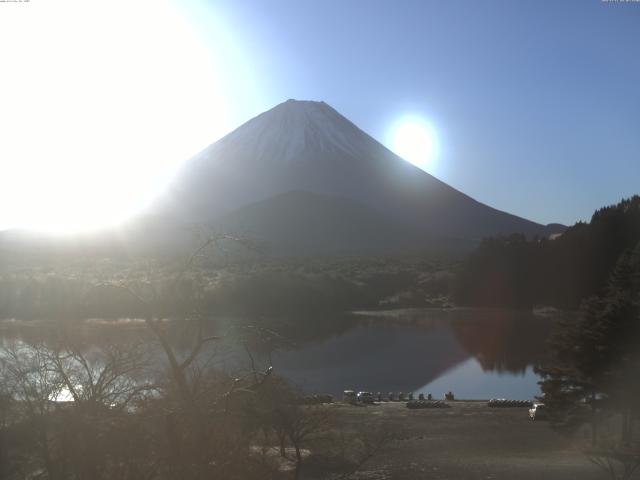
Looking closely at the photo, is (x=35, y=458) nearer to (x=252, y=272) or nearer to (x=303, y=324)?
(x=303, y=324)

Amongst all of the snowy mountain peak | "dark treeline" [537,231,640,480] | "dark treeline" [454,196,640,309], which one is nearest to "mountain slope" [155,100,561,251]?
the snowy mountain peak

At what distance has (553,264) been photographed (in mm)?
42781

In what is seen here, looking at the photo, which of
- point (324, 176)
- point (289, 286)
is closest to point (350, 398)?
point (289, 286)

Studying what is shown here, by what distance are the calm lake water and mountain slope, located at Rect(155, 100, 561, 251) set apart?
51.6 m

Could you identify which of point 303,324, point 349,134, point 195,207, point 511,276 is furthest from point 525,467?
point 349,134

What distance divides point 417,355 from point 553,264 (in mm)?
18907

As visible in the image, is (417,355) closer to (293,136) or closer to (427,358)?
(427,358)

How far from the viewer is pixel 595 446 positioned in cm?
1055

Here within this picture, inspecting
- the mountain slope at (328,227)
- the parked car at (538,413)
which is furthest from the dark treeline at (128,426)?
the mountain slope at (328,227)

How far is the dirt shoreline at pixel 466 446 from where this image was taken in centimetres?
959

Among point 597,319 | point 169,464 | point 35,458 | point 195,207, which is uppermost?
point 195,207

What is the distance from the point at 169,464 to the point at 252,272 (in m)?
43.9

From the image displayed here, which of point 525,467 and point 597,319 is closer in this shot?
point 525,467

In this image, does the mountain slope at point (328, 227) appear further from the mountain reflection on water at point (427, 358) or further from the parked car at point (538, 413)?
the parked car at point (538, 413)
